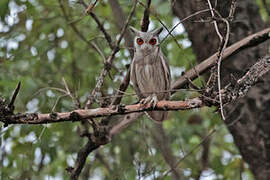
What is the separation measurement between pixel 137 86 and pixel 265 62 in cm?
190

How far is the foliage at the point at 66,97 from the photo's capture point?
11.6ft

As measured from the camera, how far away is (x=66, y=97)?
4051 mm

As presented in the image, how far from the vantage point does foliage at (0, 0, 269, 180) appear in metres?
3.54

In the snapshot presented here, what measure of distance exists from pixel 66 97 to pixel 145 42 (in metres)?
1.05

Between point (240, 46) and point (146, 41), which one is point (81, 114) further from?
point (240, 46)

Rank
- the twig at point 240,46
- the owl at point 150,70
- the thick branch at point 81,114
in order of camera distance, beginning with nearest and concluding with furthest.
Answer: the thick branch at point 81,114
the twig at point 240,46
the owl at point 150,70

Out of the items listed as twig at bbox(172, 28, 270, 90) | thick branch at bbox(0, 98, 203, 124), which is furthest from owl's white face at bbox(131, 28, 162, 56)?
thick branch at bbox(0, 98, 203, 124)

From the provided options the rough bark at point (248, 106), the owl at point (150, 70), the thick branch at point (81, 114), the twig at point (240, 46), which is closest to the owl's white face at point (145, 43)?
the owl at point (150, 70)

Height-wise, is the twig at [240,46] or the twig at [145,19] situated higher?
the twig at [145,19]

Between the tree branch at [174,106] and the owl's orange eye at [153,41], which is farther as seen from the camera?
the owl's orange eye at [153,41]

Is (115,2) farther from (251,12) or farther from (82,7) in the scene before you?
(251,12)

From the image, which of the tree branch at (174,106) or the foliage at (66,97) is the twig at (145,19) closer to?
the foliage at (66,97)

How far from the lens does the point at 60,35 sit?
19.0 ft

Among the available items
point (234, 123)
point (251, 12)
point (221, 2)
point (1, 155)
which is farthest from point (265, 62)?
point (1, 155)
